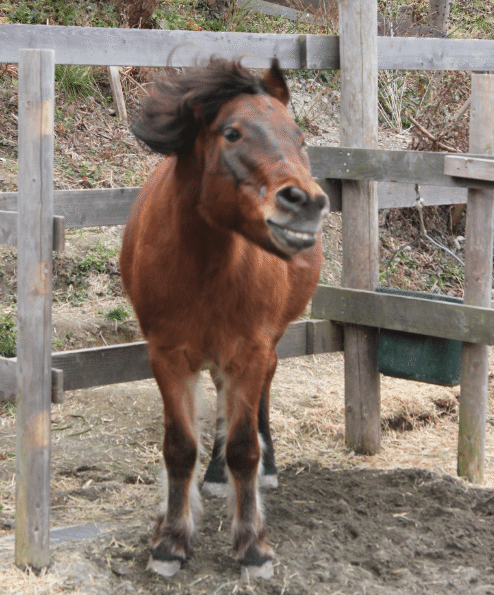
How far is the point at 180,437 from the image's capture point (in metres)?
3.25

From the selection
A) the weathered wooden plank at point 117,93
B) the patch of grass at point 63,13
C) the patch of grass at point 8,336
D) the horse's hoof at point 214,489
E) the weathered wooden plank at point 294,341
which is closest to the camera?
the horse's hoof at point 214,489

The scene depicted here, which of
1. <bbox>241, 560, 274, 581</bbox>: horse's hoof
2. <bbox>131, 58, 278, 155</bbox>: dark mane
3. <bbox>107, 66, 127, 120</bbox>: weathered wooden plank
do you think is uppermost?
<bbox>107, 66, 127, 120</bbox>: weathered wooden plank

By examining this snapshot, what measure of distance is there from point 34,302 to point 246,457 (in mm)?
1141

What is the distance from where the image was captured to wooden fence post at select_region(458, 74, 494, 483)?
157 inches

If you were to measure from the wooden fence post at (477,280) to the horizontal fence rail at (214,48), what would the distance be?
2.29 feet

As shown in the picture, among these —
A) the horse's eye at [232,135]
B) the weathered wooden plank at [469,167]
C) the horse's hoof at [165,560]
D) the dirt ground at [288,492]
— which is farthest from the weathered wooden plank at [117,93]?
the horse's hoof at [165,560]

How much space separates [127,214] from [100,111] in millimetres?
4925

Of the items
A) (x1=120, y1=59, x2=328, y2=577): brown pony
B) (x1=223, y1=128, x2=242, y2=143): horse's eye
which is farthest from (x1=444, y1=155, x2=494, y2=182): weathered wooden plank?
(x1=223, y1=128, x2=242, y2=143): horse's eye

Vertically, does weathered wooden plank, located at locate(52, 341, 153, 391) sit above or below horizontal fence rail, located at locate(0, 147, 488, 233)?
below

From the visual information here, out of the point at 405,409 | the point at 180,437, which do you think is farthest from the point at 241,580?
the point at 405,409

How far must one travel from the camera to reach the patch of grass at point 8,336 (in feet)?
17.5

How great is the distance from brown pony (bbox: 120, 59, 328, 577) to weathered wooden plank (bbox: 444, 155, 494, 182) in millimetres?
1052

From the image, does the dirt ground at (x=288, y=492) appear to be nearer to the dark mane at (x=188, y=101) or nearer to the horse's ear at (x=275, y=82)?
the dark mane at (x=188, y=101)

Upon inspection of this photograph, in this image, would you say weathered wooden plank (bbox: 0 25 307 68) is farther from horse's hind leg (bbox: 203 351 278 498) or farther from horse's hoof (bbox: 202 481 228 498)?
horse's hoof (bbox: 202 481 228 498)
